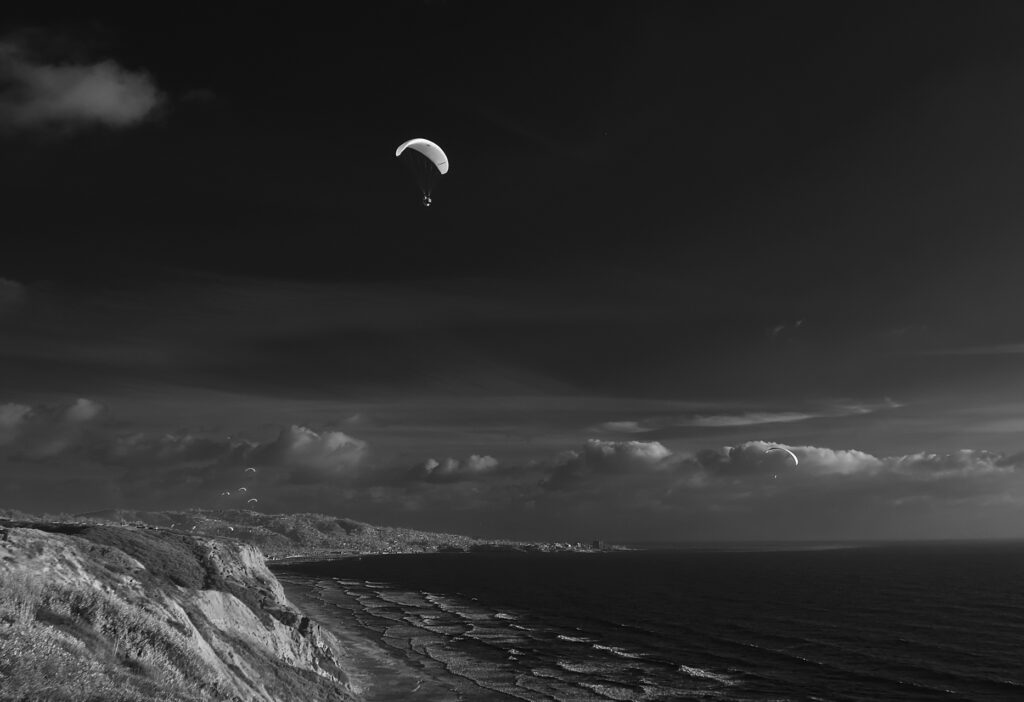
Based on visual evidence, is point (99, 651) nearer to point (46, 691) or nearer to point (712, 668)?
point (46, 691)

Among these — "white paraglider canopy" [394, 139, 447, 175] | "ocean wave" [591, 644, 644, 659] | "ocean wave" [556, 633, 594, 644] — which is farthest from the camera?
"ocean wave" [556, 633, 594, 644]

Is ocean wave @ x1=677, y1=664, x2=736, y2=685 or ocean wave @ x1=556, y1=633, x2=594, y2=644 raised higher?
ocean wave @ x1=677, y1=664, x2=736, y2=685

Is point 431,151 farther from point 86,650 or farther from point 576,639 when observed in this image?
point 576,639

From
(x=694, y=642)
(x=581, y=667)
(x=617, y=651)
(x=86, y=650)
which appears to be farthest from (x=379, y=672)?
(x=694, y=642)

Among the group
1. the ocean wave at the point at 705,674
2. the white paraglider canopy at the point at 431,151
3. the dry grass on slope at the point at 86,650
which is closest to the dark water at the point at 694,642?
the ocean wave at the point at 705,674

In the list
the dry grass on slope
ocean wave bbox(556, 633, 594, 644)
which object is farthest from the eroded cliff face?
ocean wave bbox(556, 633, 594, 644)

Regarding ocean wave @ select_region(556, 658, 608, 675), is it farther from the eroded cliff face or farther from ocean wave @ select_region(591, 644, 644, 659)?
the eroded cliff face

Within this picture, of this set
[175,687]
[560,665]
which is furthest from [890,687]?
[175,687]
